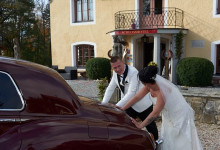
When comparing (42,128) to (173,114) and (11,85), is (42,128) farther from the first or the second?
(173,114)

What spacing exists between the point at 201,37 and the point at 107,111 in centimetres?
1121

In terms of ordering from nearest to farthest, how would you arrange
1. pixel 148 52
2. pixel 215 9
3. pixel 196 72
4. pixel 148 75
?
pixel 148 75, pixel 196 72, pixel 215 9, pixel 148 52

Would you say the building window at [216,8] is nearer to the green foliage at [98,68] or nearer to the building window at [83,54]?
the green foliage at [98,68]

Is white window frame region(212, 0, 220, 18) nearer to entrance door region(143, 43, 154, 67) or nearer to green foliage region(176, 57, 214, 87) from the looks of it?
green foliage region(176, 57, 214, 87)

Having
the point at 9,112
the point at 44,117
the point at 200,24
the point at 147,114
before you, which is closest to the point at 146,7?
the point at 200,24

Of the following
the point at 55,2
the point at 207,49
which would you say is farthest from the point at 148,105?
the point at 55,2

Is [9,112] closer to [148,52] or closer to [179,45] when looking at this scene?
[179,45]

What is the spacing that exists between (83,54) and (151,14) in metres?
5.44

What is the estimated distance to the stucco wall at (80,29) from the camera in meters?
15.0

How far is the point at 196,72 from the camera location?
11.1 meters

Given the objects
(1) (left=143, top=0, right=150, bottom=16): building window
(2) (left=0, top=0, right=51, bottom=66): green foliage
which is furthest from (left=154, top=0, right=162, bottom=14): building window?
(2) (left=0, top=0, right=51, bottom=66): green foliage

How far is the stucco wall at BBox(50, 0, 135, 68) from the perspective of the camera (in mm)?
14992

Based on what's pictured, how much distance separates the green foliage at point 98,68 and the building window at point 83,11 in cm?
334

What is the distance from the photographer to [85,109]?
7.70ft
